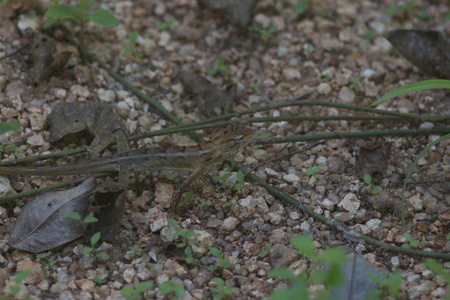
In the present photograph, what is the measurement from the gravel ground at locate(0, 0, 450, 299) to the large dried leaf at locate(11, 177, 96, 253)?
86mm

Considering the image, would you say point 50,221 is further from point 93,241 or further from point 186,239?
point 186,239

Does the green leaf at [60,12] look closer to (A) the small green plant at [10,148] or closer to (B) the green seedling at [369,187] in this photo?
(A) the small green plant at [10,148]

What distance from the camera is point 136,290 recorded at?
342 centimetres

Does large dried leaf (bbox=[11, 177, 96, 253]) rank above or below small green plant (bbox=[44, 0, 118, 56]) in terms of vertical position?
below

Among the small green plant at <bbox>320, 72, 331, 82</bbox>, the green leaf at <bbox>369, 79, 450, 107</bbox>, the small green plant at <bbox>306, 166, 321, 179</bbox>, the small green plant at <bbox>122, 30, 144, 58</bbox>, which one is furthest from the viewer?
the small green plant at <bbox>122, 30, 144, 58</bbox>

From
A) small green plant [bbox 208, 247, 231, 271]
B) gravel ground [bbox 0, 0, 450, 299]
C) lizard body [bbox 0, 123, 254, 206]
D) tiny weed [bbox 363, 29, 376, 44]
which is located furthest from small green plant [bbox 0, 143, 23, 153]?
tiny weed [bbox 363, 29, 376, 44]

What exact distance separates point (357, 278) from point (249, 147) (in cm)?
193

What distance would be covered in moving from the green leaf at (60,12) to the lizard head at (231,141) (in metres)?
2.15

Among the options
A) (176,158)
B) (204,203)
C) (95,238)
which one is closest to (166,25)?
(176,158)

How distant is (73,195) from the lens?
412 cm

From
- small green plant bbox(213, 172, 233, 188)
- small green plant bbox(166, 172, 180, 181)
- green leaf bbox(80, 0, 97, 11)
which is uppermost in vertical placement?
green leaf bbox(80, 0, 97, 11)

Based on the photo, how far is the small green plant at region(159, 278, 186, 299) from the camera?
342cm

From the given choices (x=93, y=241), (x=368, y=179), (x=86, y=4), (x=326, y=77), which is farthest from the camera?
(x=326, y=77)

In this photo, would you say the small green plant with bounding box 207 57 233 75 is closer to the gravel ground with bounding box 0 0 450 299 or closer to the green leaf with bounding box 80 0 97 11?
the gravel ground with bounding box 0 0 450 299
